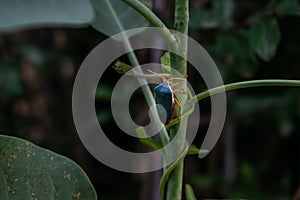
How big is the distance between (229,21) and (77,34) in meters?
0.85

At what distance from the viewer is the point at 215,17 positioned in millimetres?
1194

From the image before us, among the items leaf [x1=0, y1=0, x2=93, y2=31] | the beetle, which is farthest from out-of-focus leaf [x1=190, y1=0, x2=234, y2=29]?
leaf [x1=0, y1=0, x2=93, y2=31]

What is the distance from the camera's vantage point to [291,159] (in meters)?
1.76

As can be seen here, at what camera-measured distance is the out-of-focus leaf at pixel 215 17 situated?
3.89 feet

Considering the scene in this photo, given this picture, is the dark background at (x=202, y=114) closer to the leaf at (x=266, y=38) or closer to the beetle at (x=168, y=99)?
the leaf at (x=266, y=38)

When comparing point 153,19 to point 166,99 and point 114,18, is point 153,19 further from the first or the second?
point 114,18

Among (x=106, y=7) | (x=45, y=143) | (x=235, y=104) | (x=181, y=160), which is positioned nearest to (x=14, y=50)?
(x=45, y=143)

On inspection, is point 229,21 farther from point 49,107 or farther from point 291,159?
point 49,107

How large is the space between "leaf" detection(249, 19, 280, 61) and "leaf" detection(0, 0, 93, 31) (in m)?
0.62

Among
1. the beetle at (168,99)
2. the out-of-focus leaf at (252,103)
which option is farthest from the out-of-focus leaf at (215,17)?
the beetle at (168,99)

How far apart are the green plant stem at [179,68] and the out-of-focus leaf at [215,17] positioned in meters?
0.64

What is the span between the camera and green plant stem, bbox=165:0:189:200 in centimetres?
56

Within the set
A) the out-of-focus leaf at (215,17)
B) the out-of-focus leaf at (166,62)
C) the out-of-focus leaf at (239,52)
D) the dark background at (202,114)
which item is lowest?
the dark background at (202,114)

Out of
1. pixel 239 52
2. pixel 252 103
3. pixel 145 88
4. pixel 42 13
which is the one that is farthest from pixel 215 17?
pixel 42 13
